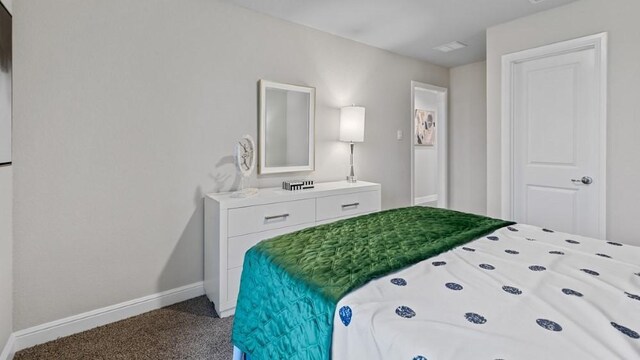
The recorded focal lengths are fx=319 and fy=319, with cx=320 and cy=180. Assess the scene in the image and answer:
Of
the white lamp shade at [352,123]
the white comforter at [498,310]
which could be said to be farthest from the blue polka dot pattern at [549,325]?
the white lamp shade at [352,123]

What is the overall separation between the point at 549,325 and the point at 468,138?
13.2 ft

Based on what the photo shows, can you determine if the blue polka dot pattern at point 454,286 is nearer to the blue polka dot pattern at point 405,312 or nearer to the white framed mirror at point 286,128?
the blue polka dot pattern at point 405,312

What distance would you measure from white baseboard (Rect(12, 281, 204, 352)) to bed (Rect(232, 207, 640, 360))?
1.26 meters

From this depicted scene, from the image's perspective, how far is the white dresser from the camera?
227 centimetres

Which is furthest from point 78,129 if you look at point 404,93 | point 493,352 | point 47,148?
point 404,93

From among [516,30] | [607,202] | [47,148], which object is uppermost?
[516,30]

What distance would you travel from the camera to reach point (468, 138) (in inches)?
175

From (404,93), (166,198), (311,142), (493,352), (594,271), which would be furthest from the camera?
(404,93)

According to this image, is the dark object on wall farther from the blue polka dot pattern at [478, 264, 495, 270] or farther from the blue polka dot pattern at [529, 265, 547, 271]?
the blue polka dot pattern at [529, 265, 547, 271]

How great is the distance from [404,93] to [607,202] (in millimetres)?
2334

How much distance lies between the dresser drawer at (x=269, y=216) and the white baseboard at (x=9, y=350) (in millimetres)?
1302

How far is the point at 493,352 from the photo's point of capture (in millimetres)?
719

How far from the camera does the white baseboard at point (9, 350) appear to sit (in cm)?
170

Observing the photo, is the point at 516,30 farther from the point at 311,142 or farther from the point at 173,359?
the point at 173,359
